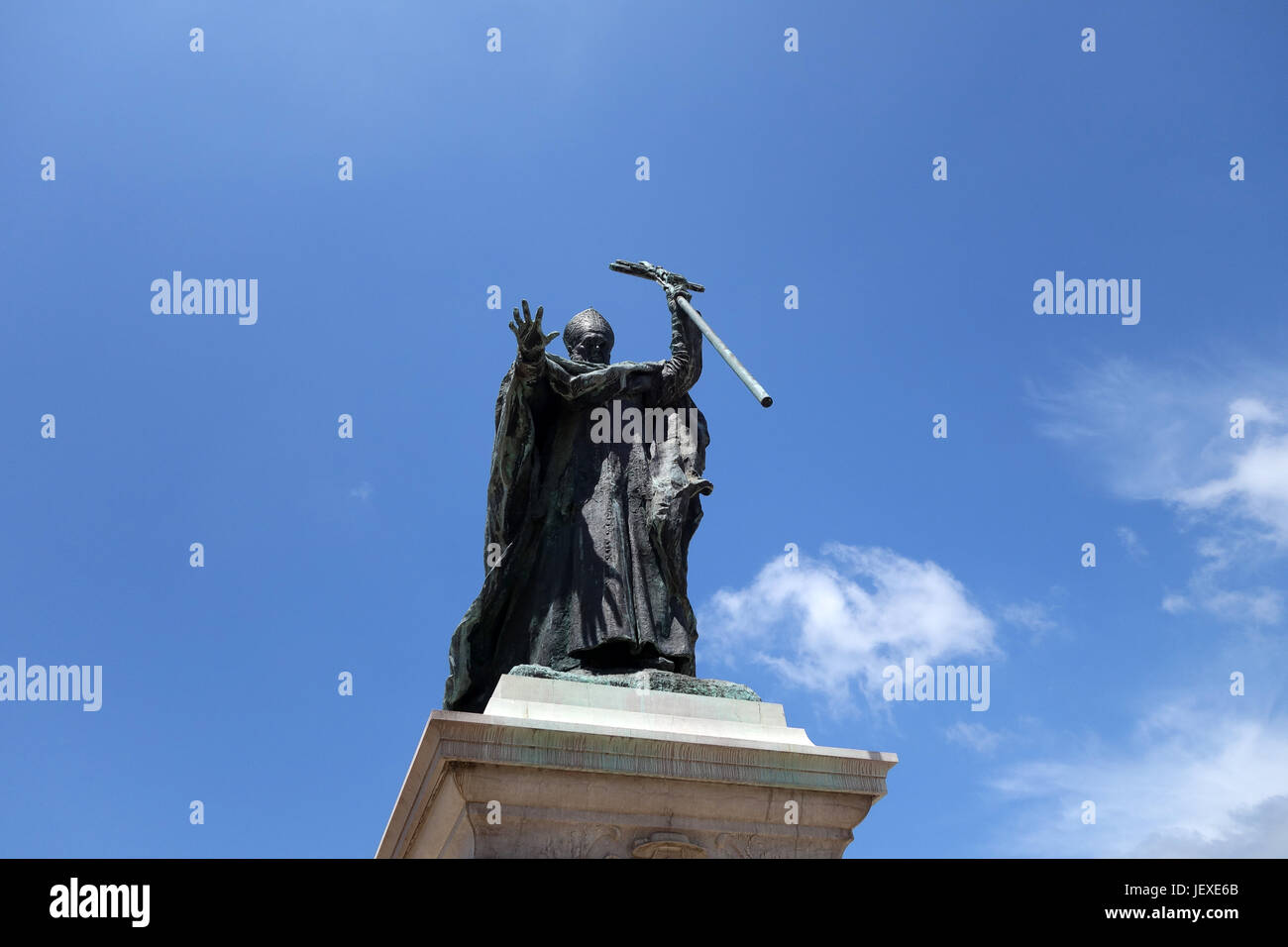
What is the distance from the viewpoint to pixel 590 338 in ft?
35.8

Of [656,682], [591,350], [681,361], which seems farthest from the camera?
[591,350]

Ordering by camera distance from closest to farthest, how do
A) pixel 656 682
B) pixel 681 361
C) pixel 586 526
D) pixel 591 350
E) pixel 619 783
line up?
pixel 619 783 → pixel 656 682 → pixel 586 526 → pixel 681 361 → pixel 591 350

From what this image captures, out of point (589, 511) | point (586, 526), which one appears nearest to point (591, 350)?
point (589, 511)

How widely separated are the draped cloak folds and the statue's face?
0.18 m

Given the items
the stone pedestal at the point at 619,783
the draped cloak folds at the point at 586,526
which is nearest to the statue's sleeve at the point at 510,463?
the draped cloak folds at the point at 586,526

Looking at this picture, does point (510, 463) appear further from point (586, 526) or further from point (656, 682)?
point (656, 682)

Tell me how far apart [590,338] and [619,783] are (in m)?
4.41

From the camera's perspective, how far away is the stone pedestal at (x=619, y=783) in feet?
25.0
